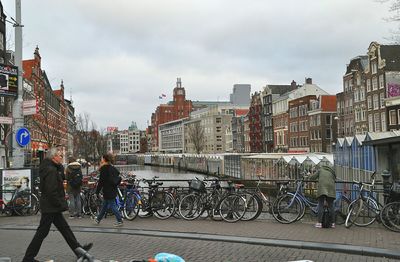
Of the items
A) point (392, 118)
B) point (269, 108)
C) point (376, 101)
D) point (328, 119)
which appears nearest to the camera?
point (392, 118)

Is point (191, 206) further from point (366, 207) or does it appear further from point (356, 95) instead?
point (356, 95)

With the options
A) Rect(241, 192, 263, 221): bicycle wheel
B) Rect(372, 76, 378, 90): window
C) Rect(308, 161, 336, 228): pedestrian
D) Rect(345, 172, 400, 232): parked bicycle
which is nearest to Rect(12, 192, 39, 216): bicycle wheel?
Rect(241, 192, 263, 221): bicycle wheel

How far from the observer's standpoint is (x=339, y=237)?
9867mm

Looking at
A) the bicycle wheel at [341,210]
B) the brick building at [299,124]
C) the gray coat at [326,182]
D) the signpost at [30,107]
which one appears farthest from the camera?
the brick building at [299,124]

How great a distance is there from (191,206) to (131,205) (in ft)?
5.37

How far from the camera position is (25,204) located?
574 inches

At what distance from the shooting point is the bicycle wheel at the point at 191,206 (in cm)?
1293

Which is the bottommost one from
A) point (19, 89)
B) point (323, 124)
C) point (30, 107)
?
point (30, 107)

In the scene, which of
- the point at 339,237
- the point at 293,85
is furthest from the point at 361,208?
the point at 293,85

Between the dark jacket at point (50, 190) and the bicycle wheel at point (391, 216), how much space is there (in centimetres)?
688

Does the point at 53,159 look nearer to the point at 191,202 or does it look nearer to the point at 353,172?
the point at 191,202

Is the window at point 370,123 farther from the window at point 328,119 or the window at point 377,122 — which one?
the window at point 328,119

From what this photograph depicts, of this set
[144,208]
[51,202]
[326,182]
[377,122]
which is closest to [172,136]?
[377,122]

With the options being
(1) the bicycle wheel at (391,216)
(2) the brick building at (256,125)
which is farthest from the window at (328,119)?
(1) the bicycle wheel at (391,216)
